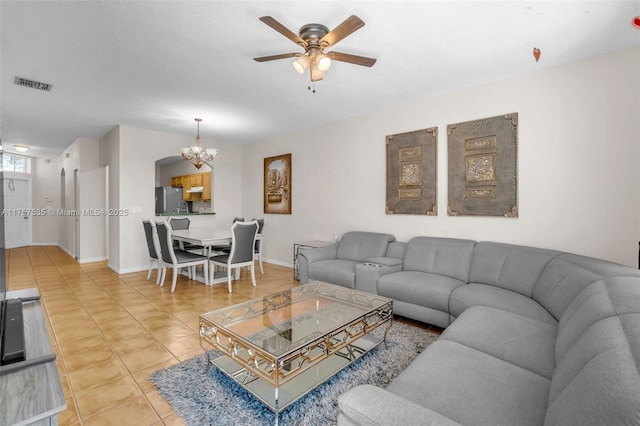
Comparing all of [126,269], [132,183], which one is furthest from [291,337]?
[132,183]

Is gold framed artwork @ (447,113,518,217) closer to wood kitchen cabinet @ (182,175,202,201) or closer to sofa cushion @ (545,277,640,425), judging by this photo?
sofa cushion @ (545,277,640,425)

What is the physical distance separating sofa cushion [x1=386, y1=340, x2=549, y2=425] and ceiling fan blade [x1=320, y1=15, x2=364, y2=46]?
2.01 metres

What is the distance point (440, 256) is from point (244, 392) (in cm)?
242

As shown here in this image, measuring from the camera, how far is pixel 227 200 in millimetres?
6656

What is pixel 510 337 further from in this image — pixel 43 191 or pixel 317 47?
pixel 43 191

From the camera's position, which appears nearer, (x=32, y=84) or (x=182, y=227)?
(x=32, y=84)

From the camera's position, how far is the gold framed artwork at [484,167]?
124 inches

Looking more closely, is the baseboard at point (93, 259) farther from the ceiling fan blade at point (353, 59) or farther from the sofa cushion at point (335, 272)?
the ceiling fan blade at point (353, 59)

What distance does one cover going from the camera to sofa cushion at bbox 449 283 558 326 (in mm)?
2121

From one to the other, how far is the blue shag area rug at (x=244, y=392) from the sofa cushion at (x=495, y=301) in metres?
0.52

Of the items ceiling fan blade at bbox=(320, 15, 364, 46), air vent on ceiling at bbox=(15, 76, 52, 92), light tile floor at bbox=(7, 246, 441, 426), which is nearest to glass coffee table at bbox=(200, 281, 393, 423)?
light tile floor at bbox=(7, 246, 441, 426)

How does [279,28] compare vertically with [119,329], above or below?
above

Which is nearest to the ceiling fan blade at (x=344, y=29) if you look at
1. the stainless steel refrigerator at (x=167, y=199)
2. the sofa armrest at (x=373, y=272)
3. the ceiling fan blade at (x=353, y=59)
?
the ceiling fan blade at (x=353, y=59)

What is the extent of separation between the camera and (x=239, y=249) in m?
4.25
